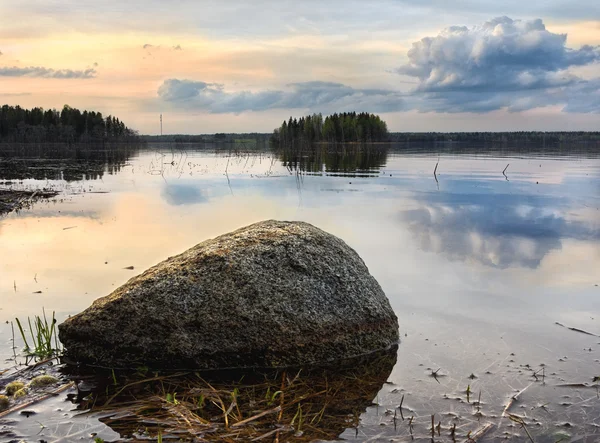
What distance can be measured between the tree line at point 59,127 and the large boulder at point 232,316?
4790 inches

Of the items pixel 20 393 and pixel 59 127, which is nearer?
pixel 20 393

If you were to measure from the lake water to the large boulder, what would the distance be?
890 millimetres

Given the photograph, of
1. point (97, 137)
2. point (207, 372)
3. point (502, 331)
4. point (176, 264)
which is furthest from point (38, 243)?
point (97, 137)

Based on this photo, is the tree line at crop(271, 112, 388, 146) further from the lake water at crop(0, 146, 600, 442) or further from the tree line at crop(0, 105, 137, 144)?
the lake water at crop(0, 146, 600, 442)

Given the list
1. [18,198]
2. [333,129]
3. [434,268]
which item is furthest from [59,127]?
[434,268]

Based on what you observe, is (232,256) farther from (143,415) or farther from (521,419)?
(521,419)

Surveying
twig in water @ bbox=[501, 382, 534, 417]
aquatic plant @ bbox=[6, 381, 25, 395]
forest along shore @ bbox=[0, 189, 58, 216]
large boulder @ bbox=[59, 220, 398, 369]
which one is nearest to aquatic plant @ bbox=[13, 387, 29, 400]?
aquatic plant @ bbox=[6, 381, 25, 395]

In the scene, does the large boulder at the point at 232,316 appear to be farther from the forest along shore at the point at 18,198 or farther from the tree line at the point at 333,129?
the tree line at the point at 333,129

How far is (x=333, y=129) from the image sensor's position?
126m

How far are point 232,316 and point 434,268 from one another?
6.21 metres

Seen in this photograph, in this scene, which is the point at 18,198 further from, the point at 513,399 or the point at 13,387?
the point at 513,399

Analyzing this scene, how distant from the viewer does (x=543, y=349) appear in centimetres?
696

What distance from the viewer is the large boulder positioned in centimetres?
632

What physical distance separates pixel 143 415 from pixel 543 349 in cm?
501
